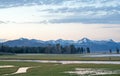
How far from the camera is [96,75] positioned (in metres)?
48.9

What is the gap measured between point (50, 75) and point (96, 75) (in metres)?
6.98

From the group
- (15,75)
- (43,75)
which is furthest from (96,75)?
(15,75)

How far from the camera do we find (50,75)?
5106 cm

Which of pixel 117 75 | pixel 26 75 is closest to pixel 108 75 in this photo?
pixel 117 75

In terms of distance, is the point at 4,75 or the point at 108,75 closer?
the point at 108,75

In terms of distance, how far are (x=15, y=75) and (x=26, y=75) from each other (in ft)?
6.08

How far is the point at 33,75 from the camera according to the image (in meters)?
51.5

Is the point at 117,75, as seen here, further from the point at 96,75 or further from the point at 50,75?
the point at 50,75

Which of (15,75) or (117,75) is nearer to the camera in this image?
(117,75)

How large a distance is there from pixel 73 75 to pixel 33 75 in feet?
20.1

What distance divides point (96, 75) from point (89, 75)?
1.00 metres

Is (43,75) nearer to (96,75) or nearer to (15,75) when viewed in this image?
(15,75)

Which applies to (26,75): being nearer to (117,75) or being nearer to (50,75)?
(50,75)

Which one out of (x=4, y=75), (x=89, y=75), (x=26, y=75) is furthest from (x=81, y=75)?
(x=4, y=75)
